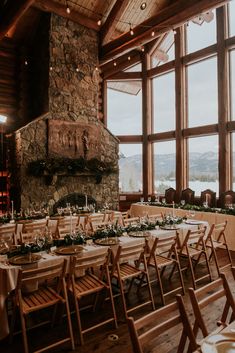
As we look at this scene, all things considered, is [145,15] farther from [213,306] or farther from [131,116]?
[213,306]

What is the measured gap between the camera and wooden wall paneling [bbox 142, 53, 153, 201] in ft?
36.5

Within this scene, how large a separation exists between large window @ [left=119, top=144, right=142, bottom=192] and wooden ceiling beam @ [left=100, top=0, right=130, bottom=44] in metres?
3.96

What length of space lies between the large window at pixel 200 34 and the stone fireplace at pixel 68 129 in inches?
126

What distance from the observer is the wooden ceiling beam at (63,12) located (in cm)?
816

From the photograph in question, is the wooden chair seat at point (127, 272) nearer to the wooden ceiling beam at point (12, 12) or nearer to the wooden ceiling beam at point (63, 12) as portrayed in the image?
the wooden ceiling beam at point (12, 12)

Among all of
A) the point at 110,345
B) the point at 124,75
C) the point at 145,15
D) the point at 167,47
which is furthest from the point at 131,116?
the point at 110,345

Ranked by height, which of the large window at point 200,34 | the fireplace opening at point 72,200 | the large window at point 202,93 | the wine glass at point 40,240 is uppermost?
the large window at point 200,34

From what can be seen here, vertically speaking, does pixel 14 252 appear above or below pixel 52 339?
above

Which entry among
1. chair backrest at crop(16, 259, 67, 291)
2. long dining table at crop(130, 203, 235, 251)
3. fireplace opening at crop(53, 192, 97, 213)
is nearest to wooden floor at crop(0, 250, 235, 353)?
Answer: chair backrest at crop(16, 259, 67, 291)

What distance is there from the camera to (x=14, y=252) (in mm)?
3381

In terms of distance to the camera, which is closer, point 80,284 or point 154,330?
point 154,330

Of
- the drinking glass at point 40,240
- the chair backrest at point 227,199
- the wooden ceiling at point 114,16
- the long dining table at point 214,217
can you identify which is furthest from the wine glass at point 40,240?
the chair backrest at point 227,199

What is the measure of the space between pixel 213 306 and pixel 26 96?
829 centimetres

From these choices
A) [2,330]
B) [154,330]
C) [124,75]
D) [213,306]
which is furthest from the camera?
[124,75]
